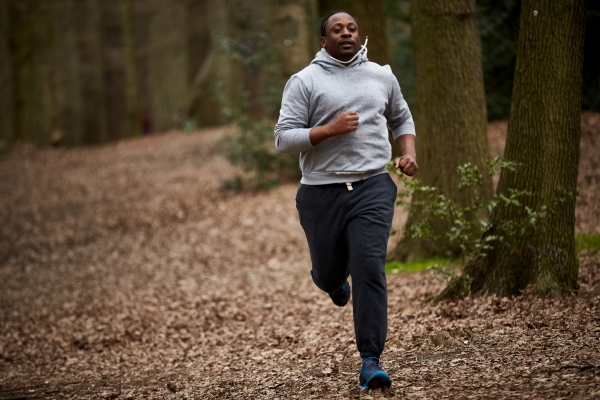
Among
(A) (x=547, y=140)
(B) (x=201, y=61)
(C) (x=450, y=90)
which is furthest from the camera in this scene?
(B) (x=201, y=61)

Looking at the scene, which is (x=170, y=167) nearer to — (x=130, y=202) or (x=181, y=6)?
(x=130, y=202)

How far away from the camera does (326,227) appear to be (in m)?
3.90

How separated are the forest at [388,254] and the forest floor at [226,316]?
0.03 meters

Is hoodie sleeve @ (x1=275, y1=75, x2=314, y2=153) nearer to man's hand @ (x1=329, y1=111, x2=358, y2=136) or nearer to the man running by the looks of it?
the man running

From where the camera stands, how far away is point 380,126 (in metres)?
3.90

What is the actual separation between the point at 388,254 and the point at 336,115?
163 inches

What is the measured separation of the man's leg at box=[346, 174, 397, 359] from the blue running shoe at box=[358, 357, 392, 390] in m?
0.05

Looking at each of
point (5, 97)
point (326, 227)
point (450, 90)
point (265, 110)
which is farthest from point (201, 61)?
point (326, 227)

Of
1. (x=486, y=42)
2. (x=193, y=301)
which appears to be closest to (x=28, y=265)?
(x=193, y=301)

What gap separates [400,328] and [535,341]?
128 centimetres

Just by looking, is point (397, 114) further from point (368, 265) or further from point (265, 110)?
point (265, 110)

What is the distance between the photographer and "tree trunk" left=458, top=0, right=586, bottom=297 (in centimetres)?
489

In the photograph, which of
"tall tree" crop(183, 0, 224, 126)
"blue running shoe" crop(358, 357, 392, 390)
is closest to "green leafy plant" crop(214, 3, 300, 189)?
"blue running shoe" crop(358, 357, 392, 390)

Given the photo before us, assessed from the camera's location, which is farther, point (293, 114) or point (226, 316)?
point (226, 316)
